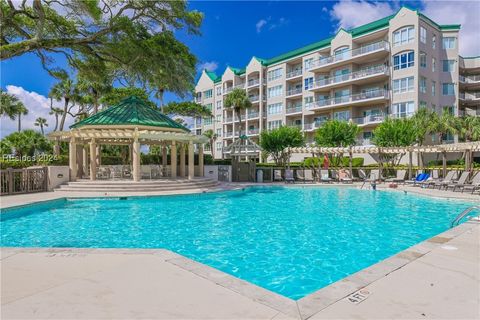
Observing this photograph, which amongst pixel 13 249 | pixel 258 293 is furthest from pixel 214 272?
pixel 13 249

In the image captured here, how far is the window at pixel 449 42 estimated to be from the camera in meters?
37.3

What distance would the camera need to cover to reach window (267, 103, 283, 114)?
50469mm

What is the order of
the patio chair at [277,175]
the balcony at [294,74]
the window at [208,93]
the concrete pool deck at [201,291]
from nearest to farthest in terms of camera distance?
the concrete pool deck at [201,291] → the patio chair at [277,175] → the balcony at [294,74] → the window at [208,93]

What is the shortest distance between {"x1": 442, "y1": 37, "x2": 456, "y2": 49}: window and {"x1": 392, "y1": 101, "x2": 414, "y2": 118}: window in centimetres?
968

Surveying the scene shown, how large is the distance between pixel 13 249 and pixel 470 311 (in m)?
7.30

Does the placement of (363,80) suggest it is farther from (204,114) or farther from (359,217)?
(359,217)

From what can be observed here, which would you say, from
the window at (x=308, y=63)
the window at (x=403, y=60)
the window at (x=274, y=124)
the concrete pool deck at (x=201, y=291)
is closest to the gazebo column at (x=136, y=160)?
the concrete pool deck at (x=201, y=291)

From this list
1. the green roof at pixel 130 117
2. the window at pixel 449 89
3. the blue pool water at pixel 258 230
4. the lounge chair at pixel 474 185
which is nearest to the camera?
the blue pool water at pixel 258 230

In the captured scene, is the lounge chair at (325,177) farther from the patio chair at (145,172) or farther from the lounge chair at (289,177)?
the patio chair at (145,172)

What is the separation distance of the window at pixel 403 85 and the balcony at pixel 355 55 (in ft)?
13.0

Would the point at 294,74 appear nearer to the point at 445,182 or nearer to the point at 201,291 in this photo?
the point at 445,182

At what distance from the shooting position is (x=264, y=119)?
5328 centimetres

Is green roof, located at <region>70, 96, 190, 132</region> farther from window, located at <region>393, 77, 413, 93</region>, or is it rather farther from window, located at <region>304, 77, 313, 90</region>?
window, located at <region>304, 77, 313, 90</region>

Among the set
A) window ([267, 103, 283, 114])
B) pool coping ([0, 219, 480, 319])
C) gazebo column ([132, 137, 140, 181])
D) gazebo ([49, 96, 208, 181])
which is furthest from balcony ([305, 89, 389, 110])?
pool coping ([0, 219, 480, 319])
